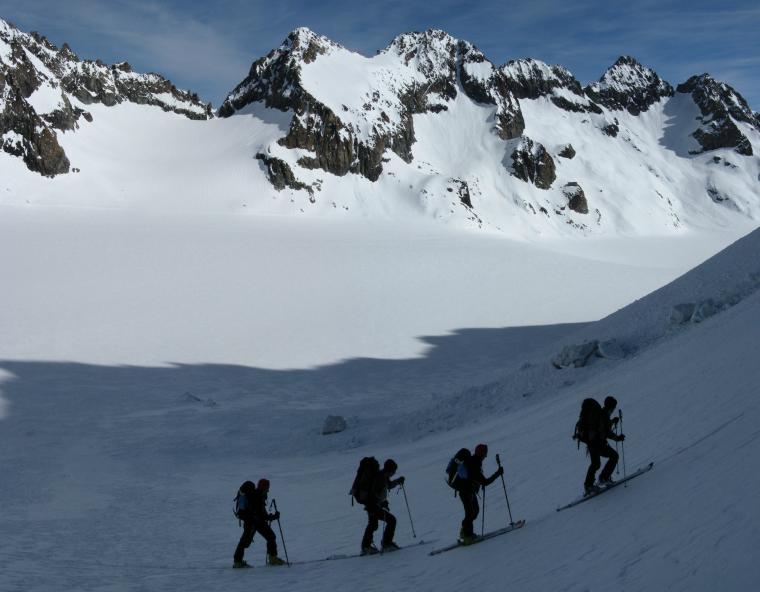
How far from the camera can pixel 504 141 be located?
416ft

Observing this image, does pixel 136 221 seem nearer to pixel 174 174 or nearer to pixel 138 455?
pixel 174 174

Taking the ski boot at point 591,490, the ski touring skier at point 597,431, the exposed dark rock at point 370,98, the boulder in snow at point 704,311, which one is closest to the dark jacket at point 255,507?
the ski boot at point 591,490

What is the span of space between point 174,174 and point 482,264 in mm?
50696

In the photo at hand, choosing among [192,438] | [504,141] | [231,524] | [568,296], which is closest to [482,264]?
[568,296]

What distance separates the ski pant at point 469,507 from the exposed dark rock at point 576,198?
11838 cm

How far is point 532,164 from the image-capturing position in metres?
122

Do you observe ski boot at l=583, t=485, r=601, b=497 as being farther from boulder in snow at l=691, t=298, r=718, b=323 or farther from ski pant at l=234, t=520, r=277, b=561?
boulder in snow at l=691, t=298, r=718, b=323

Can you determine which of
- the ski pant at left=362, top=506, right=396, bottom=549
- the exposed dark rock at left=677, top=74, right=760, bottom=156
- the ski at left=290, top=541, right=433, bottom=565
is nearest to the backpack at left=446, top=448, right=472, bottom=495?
the ski pant at left=362, top=506, right=396, bottom=549

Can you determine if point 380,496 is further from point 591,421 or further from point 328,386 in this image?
point 328,386

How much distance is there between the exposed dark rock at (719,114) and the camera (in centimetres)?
16075

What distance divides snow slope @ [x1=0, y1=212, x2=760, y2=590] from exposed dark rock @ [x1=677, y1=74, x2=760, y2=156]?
157 meters

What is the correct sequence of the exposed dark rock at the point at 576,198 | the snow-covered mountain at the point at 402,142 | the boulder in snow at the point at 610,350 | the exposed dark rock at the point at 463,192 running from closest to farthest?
1. the boulder in snow at the point at 610,350
2. the snow-covered mountain at the point at 402,142
3. the exposed dark rock at the point at 463,192
4. the exposed dark rock at the point at 576,198

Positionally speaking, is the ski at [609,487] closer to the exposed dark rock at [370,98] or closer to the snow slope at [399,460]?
the snow slope at [399,460]

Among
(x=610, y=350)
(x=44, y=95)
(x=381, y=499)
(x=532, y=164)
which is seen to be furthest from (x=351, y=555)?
(x=532, y=164)
